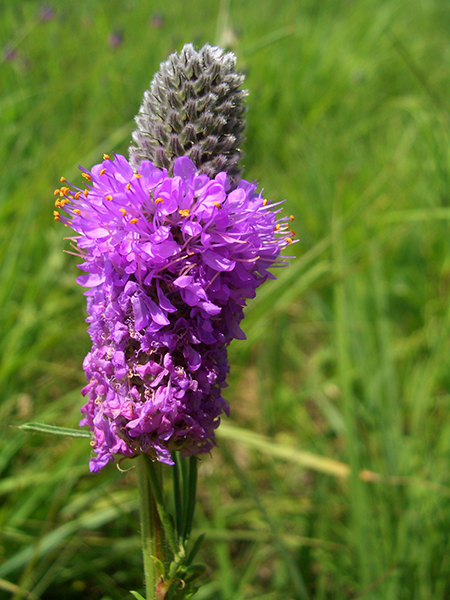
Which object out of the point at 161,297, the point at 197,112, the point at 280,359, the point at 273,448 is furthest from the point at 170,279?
the point at 280,359

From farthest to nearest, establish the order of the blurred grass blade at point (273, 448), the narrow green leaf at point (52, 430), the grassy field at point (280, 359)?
1. the grassy field at point (280, 359)
2. the blurred grass blade at point (273, 448)
3. the narrow green leaf at point (52, 430)

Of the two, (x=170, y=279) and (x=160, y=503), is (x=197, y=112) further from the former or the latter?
(x=160, y=503)

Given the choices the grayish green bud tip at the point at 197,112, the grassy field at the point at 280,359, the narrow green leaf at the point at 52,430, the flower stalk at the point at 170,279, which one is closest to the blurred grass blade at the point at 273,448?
the grassy field at the point at 280,359

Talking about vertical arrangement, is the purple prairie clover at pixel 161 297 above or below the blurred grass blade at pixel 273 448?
above

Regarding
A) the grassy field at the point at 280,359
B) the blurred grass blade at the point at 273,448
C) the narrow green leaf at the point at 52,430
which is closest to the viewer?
the narrow green leaf at the point at 52,430

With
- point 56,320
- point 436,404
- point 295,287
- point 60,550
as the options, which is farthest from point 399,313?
point 60,550

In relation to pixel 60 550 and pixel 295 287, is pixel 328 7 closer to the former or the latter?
pixel 295 287

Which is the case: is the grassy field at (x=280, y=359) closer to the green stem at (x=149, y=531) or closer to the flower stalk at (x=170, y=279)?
the green stem at (x=149, y=531)
